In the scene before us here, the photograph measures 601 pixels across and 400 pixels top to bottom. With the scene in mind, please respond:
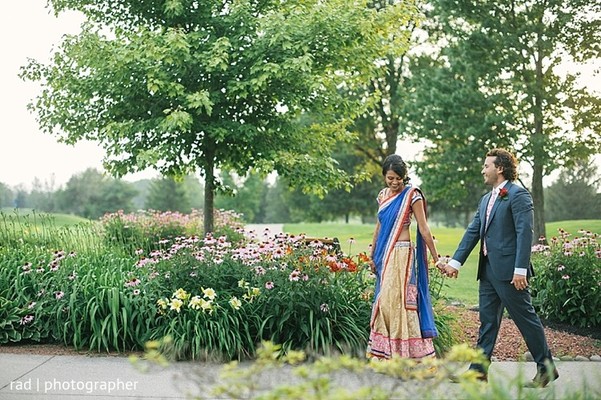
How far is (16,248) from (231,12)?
414 centimetres

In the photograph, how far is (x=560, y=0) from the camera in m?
15.9

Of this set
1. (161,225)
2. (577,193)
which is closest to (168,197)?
(577,193)

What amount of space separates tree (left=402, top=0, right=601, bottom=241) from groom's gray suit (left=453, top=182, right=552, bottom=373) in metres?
Result: 11.8

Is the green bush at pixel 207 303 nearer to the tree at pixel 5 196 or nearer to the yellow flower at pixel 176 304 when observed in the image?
the yellow flower at pixel 176 304

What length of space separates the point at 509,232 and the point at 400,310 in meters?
0.97

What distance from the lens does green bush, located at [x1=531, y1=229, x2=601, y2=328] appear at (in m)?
6.38

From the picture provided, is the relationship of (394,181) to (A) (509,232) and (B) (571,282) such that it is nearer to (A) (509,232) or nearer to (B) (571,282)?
(A) (509,232)

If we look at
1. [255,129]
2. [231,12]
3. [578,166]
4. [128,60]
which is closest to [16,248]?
[128,60]

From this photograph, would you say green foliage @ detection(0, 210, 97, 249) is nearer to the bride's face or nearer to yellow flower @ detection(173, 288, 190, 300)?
yellow flower @ detection(173, 288, 190, 300)

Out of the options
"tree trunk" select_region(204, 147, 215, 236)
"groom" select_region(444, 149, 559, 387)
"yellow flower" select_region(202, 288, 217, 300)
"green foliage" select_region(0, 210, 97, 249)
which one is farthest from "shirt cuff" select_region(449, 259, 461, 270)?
"tree trunk" select_region(204, 147, 215, 236)

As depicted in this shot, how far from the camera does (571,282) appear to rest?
645 centimetres

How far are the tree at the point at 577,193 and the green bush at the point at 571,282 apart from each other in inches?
355

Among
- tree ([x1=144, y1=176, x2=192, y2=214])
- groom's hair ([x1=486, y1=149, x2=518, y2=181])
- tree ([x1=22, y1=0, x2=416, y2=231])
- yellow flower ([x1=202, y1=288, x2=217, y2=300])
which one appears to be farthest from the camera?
tree ([x1=144, y1=176, x2=192, y2=214])

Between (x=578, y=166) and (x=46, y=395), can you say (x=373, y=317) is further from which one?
(x=578, y=166)
